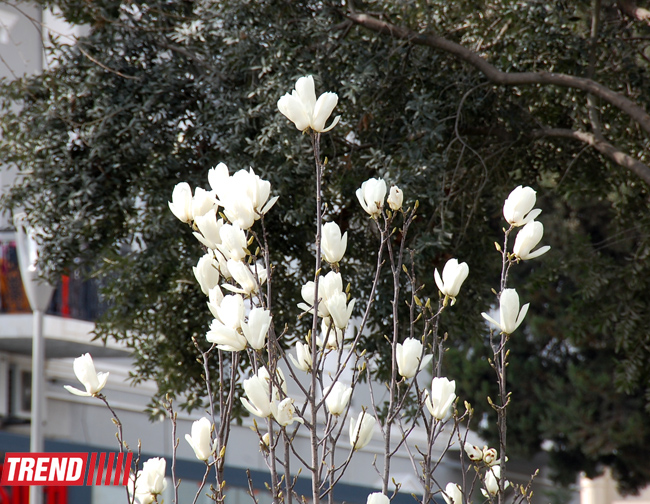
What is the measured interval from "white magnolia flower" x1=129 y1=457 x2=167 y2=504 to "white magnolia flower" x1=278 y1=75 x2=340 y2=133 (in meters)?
0.79

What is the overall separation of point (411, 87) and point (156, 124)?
4.88 feet

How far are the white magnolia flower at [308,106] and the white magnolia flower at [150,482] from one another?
79 centimetres

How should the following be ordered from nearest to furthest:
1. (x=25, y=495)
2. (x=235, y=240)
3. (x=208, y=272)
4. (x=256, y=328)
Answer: (x=256, y=328)
(x=235, y=240)
(x=208, y=272)
(x=25, y=495)

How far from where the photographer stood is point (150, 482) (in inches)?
70.1

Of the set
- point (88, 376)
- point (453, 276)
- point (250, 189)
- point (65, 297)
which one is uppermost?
point (65, 297)

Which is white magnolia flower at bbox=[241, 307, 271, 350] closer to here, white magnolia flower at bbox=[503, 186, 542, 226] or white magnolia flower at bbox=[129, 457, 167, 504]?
white magnolia flower at bbox=[129, 457, 167, 504]

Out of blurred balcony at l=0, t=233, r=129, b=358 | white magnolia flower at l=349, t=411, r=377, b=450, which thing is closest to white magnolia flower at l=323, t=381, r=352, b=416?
white magnolia flower at l=349, t=411, r=377, b=450

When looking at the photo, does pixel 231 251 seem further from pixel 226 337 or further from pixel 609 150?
pixel 609 150

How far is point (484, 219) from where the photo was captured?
5.28 meters

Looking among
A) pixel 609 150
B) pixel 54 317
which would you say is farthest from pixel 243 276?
pixel 54 317

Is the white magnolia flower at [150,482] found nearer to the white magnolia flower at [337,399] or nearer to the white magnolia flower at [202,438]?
the white magnolia flower at [202,438]

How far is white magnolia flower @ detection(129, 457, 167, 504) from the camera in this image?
1.78 m

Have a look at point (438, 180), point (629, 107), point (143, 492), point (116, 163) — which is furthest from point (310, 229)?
point (143, 492)

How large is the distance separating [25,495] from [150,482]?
6215 mm
